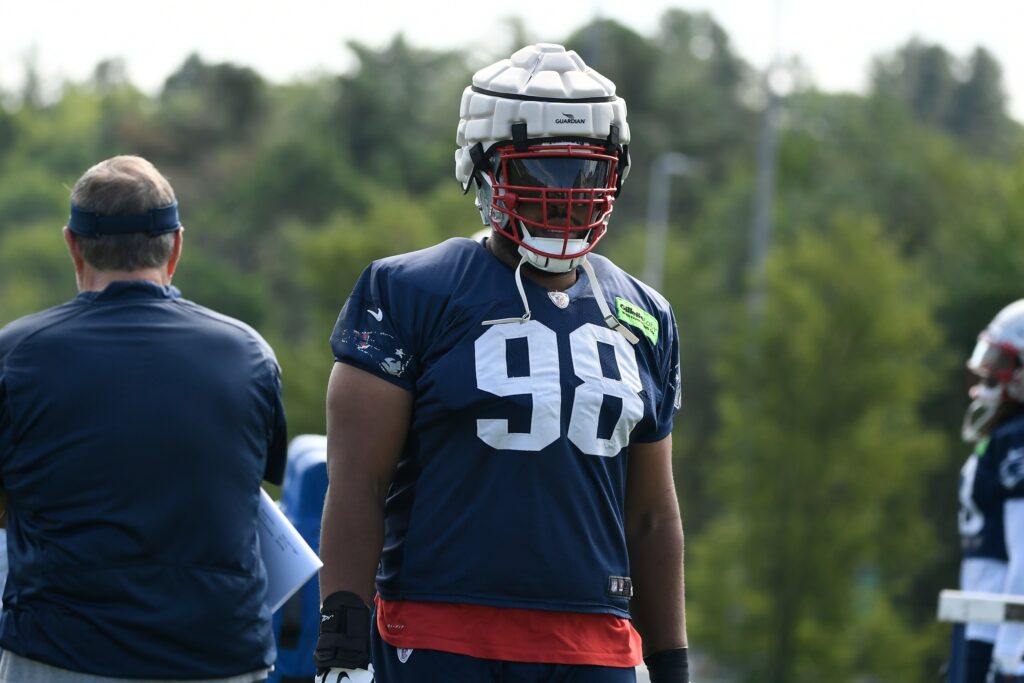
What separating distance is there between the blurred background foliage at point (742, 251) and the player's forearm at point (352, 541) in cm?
899

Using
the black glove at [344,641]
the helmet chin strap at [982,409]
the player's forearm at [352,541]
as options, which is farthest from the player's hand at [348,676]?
the helmet chin strap at [982,409]

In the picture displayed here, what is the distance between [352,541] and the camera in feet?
9.78

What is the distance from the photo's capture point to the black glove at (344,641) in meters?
2.90

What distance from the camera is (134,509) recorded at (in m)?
3.25

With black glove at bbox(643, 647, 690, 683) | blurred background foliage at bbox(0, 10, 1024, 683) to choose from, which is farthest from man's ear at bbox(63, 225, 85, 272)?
blurred background foliage at bbox(0, 10, 1024, 683)

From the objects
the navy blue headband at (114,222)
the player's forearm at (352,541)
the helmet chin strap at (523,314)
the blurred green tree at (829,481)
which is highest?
the navy blue headband at (114,222)

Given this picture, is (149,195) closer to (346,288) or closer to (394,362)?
(394,362)

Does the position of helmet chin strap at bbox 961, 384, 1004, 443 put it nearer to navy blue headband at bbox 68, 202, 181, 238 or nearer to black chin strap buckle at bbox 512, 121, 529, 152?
black chin strap buckle at bbox 512, 121, 529, 152

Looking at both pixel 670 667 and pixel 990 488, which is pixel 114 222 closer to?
pixel 670 667

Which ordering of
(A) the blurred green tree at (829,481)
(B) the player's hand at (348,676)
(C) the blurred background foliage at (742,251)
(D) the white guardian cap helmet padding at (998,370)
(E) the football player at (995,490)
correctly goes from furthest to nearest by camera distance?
(C) the blurred background foliage at (742,251) < (A) the blurred green tree at (829,481) < (D) the white guardian cap helmet padding at (998,370) < (E) the football player at (995,490) < (B) the player's hand at (348,676)

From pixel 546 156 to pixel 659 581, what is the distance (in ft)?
3.05

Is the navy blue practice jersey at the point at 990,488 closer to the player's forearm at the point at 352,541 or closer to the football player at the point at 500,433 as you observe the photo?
the football player at the point at 500,433

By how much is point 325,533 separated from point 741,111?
62.3 m

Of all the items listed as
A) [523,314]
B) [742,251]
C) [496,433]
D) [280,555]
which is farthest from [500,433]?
[742,251]
